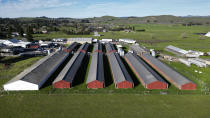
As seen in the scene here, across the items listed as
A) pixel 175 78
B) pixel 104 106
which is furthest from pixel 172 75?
pixel 104 106

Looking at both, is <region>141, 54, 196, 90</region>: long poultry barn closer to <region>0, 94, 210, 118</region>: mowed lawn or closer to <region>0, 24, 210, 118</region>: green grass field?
<region>0, 24, 210, 118</region>: green grass field

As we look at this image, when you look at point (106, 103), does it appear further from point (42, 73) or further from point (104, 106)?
point (42, 73)

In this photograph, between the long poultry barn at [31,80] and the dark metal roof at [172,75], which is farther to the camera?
the dark metal roof at [172,75]

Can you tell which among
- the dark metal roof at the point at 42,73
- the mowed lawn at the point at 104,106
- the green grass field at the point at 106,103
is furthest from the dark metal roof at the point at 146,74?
the dark metal roof at the point at 42,73

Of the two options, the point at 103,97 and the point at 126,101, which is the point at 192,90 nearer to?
the point at 126,101

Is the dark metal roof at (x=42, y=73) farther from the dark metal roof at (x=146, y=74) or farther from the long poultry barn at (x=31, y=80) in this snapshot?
the dark metal roof at (x=146, y=74)

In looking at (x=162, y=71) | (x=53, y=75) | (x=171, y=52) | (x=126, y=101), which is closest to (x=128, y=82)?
(x=126, y=101)

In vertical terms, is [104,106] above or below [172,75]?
below

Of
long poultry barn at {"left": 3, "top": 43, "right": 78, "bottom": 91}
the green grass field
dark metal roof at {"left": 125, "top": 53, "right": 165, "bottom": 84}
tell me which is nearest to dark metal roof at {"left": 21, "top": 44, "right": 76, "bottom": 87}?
long poultry barn at {"left": 3, "top": 43, "right": 78, "bottom": 91}
